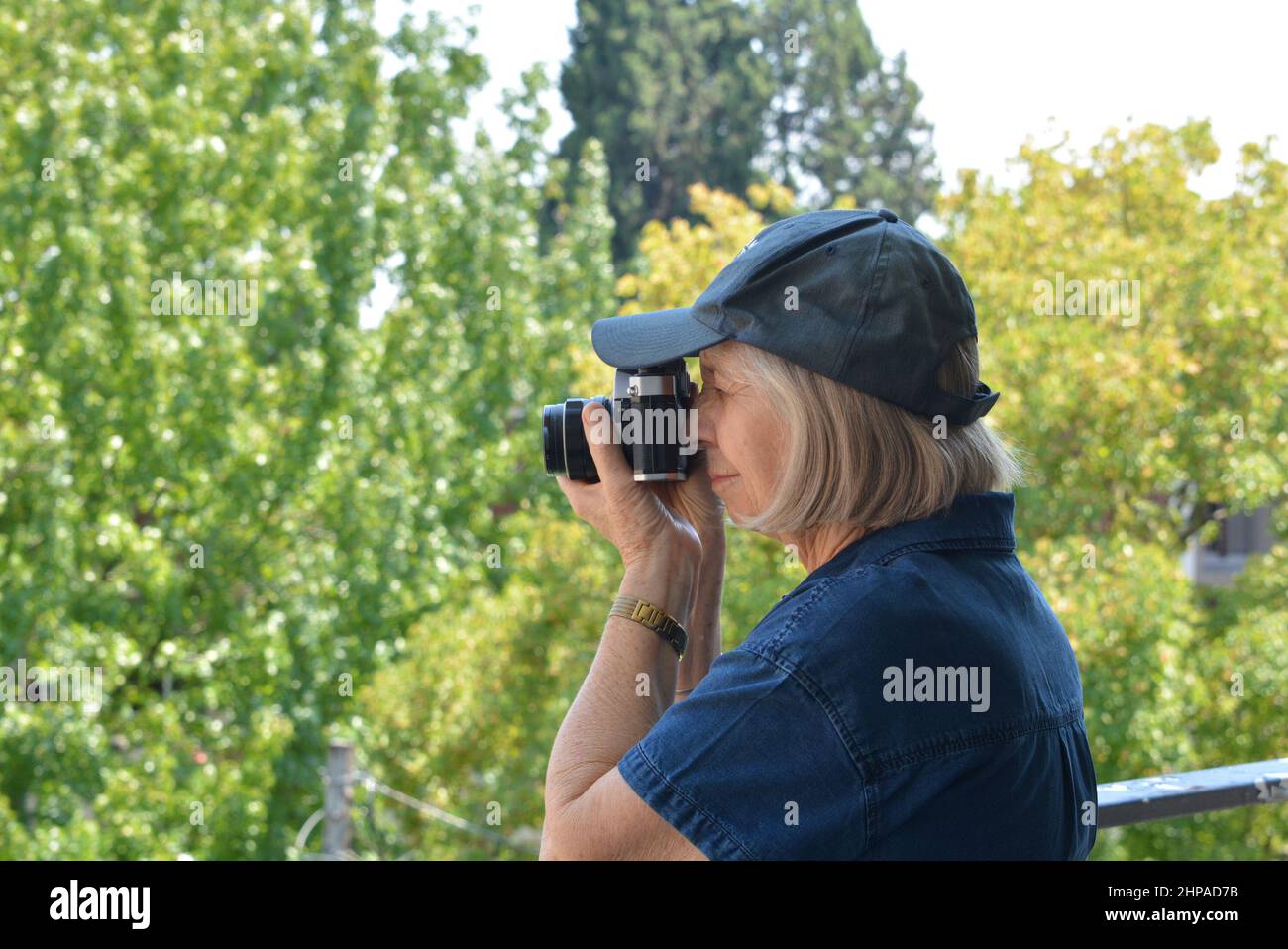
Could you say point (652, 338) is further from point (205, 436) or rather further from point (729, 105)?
point (729, 105)

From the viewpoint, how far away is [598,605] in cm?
719

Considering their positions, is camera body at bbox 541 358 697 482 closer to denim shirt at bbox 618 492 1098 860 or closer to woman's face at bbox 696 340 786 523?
woman's face at bbox 696 340 786 523

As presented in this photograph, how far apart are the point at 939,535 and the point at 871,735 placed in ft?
0.68

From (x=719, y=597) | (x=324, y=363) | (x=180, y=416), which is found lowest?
(x=719, y=597)

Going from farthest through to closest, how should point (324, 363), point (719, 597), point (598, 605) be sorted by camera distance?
point (324, 363) → point (598, 605) → point (719, 597)

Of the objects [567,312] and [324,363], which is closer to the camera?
[324,363]

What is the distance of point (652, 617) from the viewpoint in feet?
4.52

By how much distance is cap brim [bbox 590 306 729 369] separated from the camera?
4.25 ft

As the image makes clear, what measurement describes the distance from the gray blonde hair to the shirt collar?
0.01 meters

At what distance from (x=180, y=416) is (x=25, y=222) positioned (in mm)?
1693

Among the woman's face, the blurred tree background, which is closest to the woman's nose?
the woman's face

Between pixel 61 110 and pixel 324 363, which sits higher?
pixel 61 110
